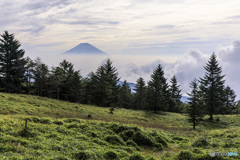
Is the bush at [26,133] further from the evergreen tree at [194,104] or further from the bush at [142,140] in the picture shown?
the evergreen tree at [194,104]

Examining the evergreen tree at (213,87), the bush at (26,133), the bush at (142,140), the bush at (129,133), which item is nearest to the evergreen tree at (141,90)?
the evergreen tree at (213,87)

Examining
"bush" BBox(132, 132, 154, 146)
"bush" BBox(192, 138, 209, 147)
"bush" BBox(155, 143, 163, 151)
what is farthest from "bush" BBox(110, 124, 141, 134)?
"bush" BBox(192, 138, 209, 147)

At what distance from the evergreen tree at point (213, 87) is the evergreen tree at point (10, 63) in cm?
5626

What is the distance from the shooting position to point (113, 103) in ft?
201

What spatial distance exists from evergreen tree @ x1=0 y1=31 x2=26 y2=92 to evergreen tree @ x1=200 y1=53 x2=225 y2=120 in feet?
185

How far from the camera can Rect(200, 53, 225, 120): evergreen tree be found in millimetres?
44125

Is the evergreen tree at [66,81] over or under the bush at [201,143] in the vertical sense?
over

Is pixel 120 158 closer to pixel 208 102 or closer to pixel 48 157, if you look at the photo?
pixel 48 157

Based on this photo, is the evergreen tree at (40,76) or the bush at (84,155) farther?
the evergreen tree at (40,76)

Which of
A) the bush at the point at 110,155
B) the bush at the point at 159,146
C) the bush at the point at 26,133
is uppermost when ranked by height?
the bush at the point at 26,133

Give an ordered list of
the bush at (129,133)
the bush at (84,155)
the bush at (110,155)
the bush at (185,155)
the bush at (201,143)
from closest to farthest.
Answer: the bush at (84,155) < the bush at (110,155) < the bush at (185,155) < the bush at (201,143) < the bush at (129,133)

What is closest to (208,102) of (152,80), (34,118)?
(152,80)

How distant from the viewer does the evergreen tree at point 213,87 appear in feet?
145

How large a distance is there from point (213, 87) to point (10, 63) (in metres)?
61.5
